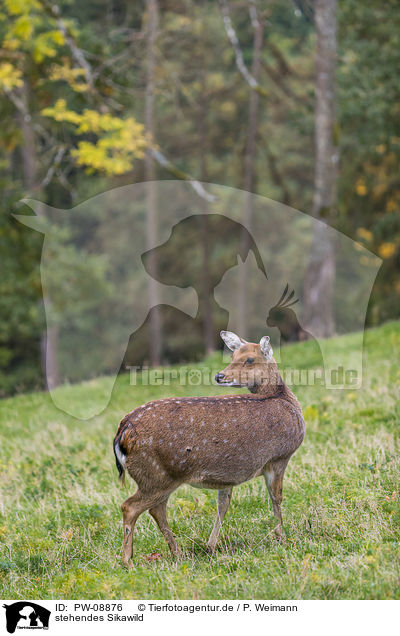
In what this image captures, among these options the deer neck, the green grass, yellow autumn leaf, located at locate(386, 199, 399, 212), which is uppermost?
yellow autumn leaf, located at locate(386, 199, 399, 212)

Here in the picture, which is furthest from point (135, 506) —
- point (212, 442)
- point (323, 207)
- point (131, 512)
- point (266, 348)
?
point (323, 207)

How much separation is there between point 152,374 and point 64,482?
6.12 m

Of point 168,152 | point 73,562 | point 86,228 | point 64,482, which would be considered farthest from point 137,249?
point 73,562

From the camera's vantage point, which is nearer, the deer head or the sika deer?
the sika deer

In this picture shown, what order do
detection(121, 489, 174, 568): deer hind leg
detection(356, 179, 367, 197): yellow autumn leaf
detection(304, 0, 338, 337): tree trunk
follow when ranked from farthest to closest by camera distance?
detection(356, 179, 367, 197): yellow autumn leaf → detection(304, 0, 338, 337): tree trunk → detection(121, 489, 174, 568): deer hind leg

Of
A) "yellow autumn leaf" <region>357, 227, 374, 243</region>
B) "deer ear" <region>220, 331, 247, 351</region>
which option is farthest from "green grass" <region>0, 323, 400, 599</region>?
"yellow autumn leaf" <region>357, 227, 374, 243</region>

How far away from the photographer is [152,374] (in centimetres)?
1425

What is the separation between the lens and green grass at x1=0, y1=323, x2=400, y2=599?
5.04m

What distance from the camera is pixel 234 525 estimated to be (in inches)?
247

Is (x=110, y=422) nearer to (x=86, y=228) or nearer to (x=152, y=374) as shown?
(x=152, y=374)

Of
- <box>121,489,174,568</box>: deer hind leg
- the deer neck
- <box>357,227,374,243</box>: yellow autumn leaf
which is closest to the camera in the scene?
<box>121,489,174,568</box>: deer hind leg

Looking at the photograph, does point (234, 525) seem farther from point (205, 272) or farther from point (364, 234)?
point (364, 234)

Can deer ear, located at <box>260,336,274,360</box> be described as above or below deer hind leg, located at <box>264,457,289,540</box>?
above

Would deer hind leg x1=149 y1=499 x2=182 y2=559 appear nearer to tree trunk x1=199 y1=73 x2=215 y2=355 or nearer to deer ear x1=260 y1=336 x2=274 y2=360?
deer ear x1=260 y1=336 x2=274 y2=360
